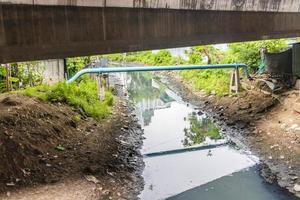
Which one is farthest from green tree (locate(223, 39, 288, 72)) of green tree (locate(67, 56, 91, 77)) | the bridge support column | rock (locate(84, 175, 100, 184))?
rock (locate(84, 175, 100, 184))

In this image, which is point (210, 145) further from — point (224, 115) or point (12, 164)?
point (12, 164)

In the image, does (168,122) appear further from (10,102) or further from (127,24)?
(127,24)

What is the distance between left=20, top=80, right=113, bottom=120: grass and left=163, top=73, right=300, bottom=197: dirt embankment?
15.4 ft

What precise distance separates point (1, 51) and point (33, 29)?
2.34 feet

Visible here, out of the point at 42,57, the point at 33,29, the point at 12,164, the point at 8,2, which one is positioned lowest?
the point at 12,164

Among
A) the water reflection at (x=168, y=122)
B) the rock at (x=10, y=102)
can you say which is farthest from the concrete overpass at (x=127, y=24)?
the water reflection at (x=168, y=122)

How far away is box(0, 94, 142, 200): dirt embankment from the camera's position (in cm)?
871

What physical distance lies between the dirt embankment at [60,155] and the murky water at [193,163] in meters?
0.62

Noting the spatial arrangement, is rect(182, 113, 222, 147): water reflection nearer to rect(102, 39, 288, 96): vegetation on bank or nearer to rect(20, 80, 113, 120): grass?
rect(102, 39, 288, 96): vegetation on bank

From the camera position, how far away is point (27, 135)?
1030 cm

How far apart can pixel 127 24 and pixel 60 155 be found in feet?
12.9

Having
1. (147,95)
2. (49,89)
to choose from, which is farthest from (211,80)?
(49,89)

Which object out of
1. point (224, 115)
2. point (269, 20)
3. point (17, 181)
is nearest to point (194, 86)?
point (224, 115)

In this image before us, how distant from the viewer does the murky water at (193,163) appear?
9.91 meters
